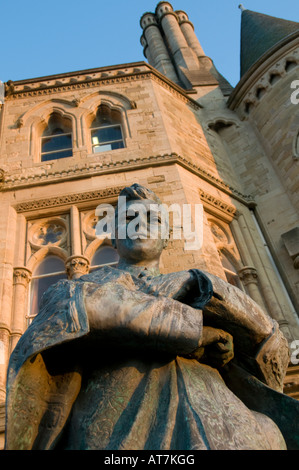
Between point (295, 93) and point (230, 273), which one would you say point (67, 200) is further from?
point (295, 93)

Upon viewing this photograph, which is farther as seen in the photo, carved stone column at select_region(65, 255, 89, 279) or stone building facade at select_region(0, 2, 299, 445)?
stone building facade at select_region(0, 2, 299, 445)

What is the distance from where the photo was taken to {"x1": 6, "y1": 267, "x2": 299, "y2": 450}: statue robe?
2008mm

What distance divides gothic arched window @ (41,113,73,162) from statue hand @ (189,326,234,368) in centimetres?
785

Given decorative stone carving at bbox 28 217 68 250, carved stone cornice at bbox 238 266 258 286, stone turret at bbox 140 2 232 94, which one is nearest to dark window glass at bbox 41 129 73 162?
decorative stone carving at bbox 28 217 68 250

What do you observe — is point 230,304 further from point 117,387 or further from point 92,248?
point 92,248

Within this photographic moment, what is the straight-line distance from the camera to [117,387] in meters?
2.21

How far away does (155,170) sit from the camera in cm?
840

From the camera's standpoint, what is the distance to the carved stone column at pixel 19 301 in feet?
20.5

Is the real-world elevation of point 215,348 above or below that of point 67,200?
below

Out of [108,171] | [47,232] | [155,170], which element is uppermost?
[108,171]

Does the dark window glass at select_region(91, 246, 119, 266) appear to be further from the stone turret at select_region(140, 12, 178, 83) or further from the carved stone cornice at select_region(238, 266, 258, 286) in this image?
the stone turret at select_region(140, 12, 178, 83)

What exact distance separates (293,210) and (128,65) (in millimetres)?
5533

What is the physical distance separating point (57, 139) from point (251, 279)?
5256 mm

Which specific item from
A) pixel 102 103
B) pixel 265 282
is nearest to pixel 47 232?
pixel 265 282
